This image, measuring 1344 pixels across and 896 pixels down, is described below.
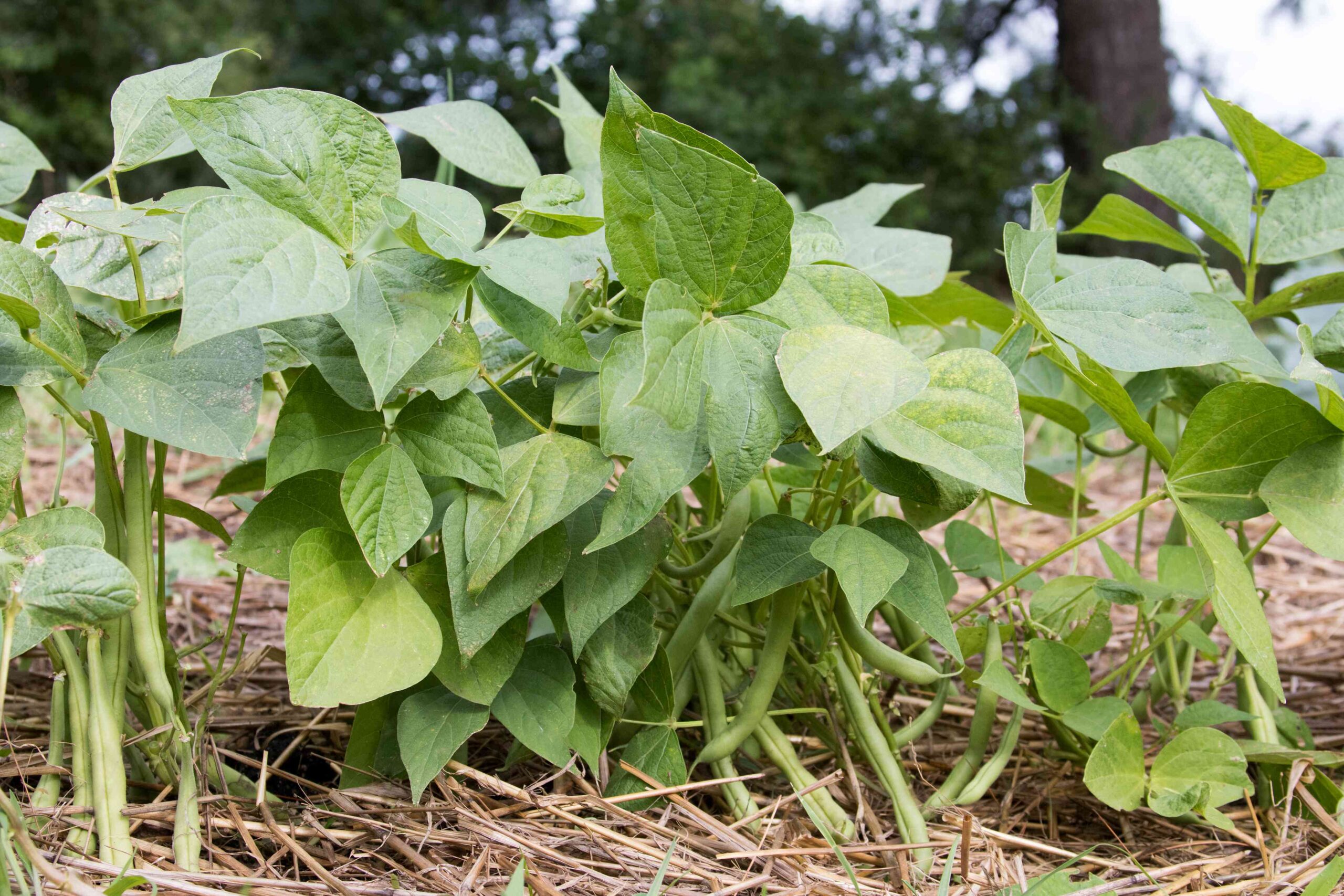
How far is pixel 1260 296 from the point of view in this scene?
3.10 meters

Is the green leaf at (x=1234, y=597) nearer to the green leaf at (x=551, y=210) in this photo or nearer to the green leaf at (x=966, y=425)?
the green leaf at (x=966, y=425)

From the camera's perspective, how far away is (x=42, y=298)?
47 cm

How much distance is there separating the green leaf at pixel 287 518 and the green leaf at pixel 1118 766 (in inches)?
18.7

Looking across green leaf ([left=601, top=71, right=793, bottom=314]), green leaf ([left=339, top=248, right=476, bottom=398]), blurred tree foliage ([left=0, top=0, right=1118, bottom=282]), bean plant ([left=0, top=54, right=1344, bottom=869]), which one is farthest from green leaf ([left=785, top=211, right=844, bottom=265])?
blurred tree foliage ([left=0, top=0, right=1118, bottom=282])

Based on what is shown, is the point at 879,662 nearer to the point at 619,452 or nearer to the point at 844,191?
the point at 619,452

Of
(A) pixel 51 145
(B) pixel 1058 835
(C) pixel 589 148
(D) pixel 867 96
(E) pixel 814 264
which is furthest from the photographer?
(D) pixel 867 96

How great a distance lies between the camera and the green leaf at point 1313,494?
0.54 m

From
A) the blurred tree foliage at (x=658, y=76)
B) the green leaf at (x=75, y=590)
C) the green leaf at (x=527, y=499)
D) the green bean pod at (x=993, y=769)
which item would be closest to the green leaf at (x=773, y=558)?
the green leaf at (x=527, y=499)

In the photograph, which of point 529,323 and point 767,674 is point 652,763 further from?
point 529,323

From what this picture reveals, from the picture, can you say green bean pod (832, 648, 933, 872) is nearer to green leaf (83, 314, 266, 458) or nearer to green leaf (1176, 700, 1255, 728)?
green leaf (1176, 700, 1255, 728)

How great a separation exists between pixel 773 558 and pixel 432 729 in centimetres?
22

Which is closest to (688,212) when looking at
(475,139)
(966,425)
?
(966,425)

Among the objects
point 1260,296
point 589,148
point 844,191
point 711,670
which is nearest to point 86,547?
point 711,670

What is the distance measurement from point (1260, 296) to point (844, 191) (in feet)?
7.23
